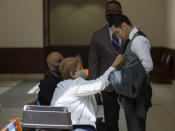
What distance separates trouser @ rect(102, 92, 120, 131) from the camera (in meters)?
3.55

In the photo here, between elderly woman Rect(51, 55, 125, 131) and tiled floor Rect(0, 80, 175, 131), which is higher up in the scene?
elderly woman Rect(51, 55, 125, 131)

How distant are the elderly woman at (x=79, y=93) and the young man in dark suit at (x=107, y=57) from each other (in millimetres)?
→ 641

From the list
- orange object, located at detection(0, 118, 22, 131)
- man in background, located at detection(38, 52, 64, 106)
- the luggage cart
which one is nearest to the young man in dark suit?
man in background, located at detection(38, 52, 64, 106)

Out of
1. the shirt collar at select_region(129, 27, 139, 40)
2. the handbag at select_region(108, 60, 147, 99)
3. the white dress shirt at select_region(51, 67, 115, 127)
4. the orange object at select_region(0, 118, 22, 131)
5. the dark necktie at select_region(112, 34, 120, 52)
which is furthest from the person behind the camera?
the dark necktie at select_region(112, 34, 120, 52)

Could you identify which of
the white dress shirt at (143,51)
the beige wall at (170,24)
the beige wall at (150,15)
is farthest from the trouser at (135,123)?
the beige wall at (150,15)

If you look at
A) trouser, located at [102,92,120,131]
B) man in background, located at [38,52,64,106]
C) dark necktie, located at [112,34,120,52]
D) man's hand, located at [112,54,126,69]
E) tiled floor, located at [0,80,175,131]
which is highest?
dark necktie, located at [112,34,120,52]

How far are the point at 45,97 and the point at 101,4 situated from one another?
517 inches

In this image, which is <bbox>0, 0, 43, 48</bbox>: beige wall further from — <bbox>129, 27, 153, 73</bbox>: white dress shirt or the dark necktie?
<bbox>129, 27, 153, 73</bbox>: white dress shirt

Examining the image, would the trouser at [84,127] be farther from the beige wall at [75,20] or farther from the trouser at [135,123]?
the beige wall at [75,20]

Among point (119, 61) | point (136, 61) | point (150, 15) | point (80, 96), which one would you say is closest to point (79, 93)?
point (80, 96)

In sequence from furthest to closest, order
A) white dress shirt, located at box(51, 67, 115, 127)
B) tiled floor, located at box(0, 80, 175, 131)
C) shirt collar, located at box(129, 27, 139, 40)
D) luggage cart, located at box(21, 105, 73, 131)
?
tiled floor, located at box(0, 80, 175, 131)
shirt collar, located at box(129, 27, 139, 40)
white dress shirt, located at box(51, 67, 115, 127)
luggage cart, located at box(21, 105, 73, 131)

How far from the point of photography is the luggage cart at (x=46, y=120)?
247cm

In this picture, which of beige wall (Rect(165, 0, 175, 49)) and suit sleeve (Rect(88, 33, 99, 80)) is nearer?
suit sleeve (Rect(88, 33, 99, 80))

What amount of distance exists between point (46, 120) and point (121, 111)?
429 cm
